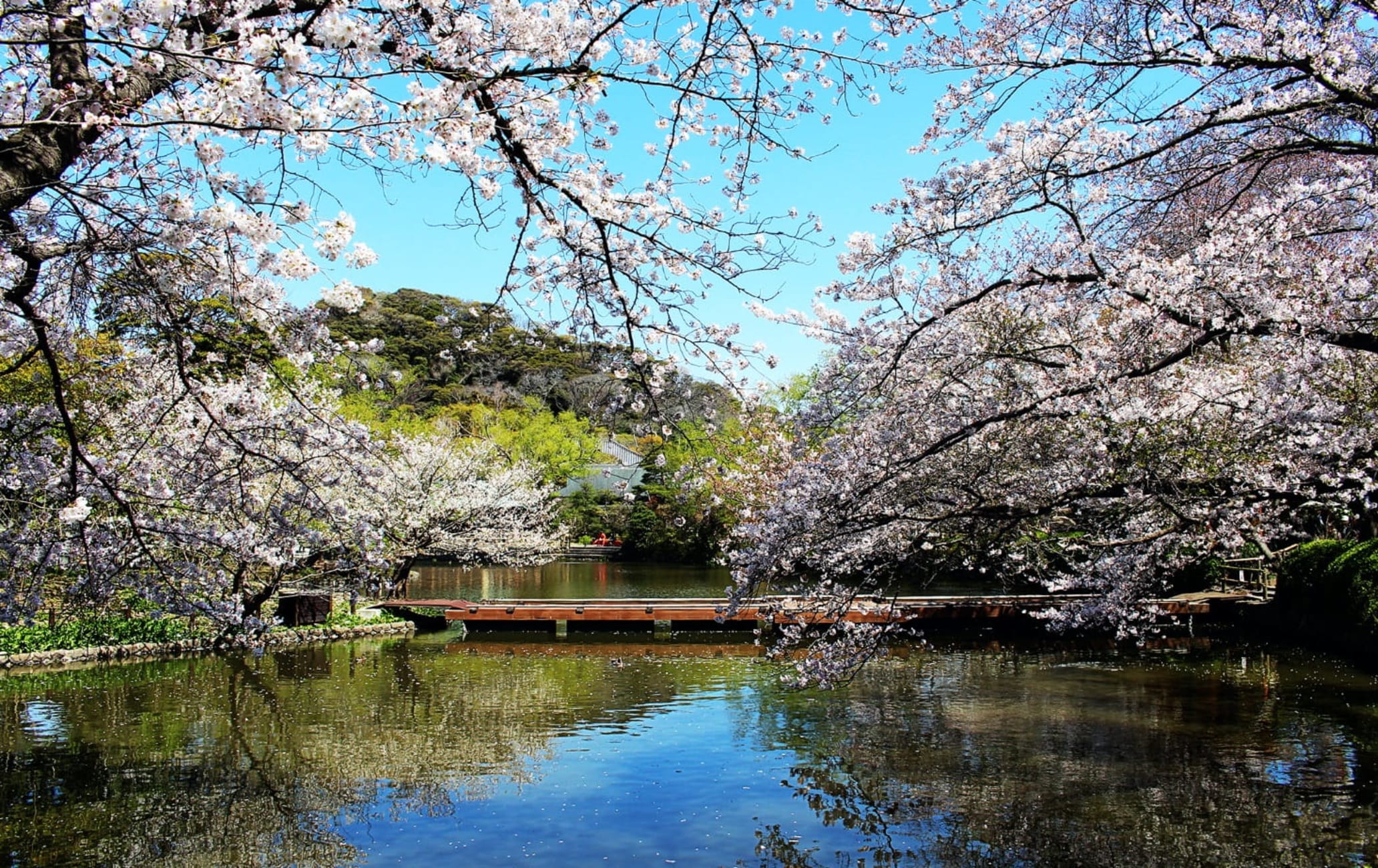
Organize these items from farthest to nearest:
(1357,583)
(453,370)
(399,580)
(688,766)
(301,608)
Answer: (453,370) → (399,580) → (301,608) → (1357,583) → (688,766)

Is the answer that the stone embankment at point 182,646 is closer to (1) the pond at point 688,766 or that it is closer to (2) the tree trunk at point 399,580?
(1) the pond at point 688,766

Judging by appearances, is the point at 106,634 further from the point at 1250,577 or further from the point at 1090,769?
the point at 1250,577

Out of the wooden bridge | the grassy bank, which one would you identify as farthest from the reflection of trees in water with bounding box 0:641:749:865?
the wooden bridge

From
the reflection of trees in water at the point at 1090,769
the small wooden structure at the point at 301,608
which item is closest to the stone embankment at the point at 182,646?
the small wooden structure at the point at 301,608

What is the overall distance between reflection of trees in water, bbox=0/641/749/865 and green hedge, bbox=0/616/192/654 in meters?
0.74

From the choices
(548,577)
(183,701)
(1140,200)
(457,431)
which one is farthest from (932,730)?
(457,431)

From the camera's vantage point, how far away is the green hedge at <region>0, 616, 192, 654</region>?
13.6 m

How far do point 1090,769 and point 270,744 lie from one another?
27.7 feet

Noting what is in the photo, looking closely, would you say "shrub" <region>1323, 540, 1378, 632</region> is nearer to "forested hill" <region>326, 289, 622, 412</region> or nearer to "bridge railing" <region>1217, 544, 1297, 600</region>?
"bridge railing" <region>1217, 544, 1297, 600</region>

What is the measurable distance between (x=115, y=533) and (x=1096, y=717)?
1096cm

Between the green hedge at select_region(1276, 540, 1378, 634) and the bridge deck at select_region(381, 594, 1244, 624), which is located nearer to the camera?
the green hedge at select_region(1276, 540, 1378, 634)

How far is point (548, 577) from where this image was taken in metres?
34.2

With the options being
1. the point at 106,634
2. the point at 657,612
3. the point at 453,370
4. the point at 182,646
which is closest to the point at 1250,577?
the point at 657,612

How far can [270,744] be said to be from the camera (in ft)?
33.1
